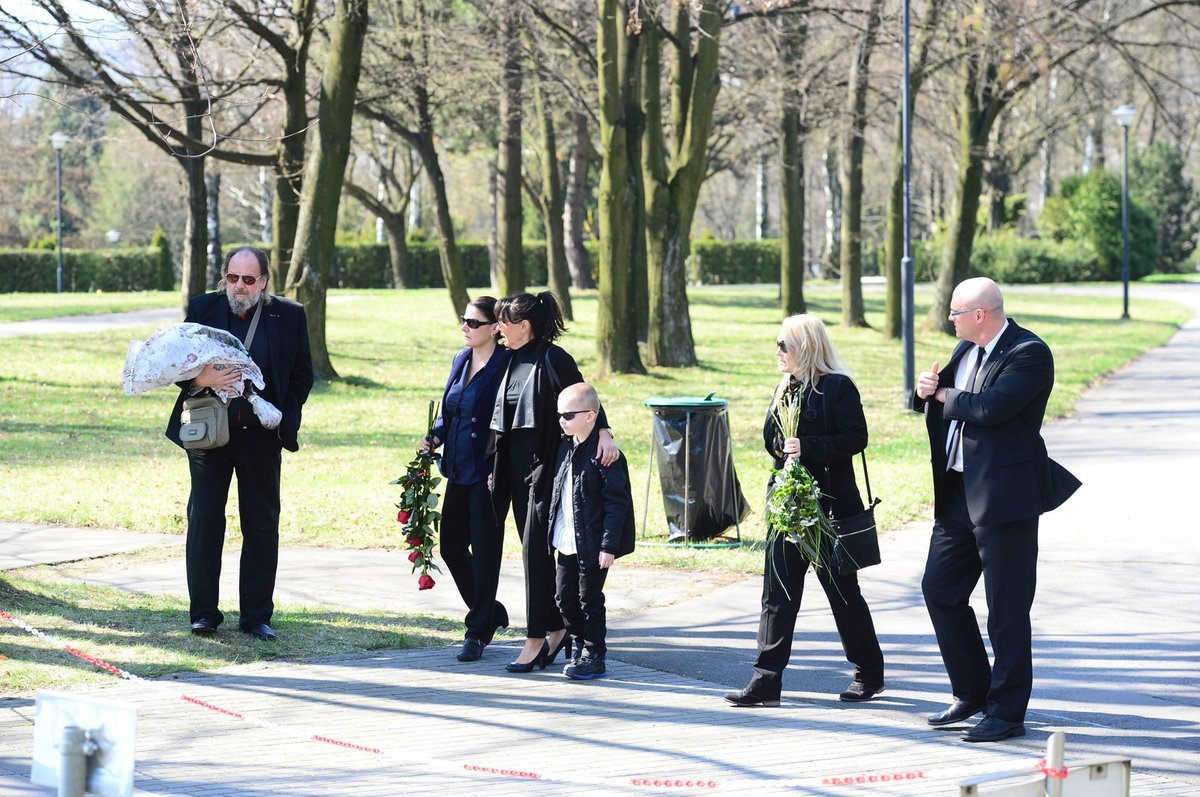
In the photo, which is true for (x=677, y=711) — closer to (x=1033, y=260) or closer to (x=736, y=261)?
(x=736, y=261)

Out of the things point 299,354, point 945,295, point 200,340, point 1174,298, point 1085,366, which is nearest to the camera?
point 200,340

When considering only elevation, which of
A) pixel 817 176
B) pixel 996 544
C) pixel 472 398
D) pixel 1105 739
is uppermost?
pixel 817 176

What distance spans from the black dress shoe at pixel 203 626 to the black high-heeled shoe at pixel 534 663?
1.59m

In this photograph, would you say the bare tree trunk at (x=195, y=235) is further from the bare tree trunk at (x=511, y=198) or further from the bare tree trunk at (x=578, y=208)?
the bare tree trunk at (x=578, y=208)

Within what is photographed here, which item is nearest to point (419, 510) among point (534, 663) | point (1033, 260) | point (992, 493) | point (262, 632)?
point (262, 632)

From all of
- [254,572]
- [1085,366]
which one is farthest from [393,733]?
[1085,366]

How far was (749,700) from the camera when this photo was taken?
6777 millimetres

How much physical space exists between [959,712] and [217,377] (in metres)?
3.90

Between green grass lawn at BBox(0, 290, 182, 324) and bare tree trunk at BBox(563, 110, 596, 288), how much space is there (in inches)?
403

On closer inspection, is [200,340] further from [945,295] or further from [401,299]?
[401,299]

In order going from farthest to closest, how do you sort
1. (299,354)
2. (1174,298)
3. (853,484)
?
(1174,298), (299,354), (853,484)

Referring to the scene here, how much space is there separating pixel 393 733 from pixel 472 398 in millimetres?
2000

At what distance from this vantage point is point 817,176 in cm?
8625

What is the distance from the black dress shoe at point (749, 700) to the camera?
22.2 feet
